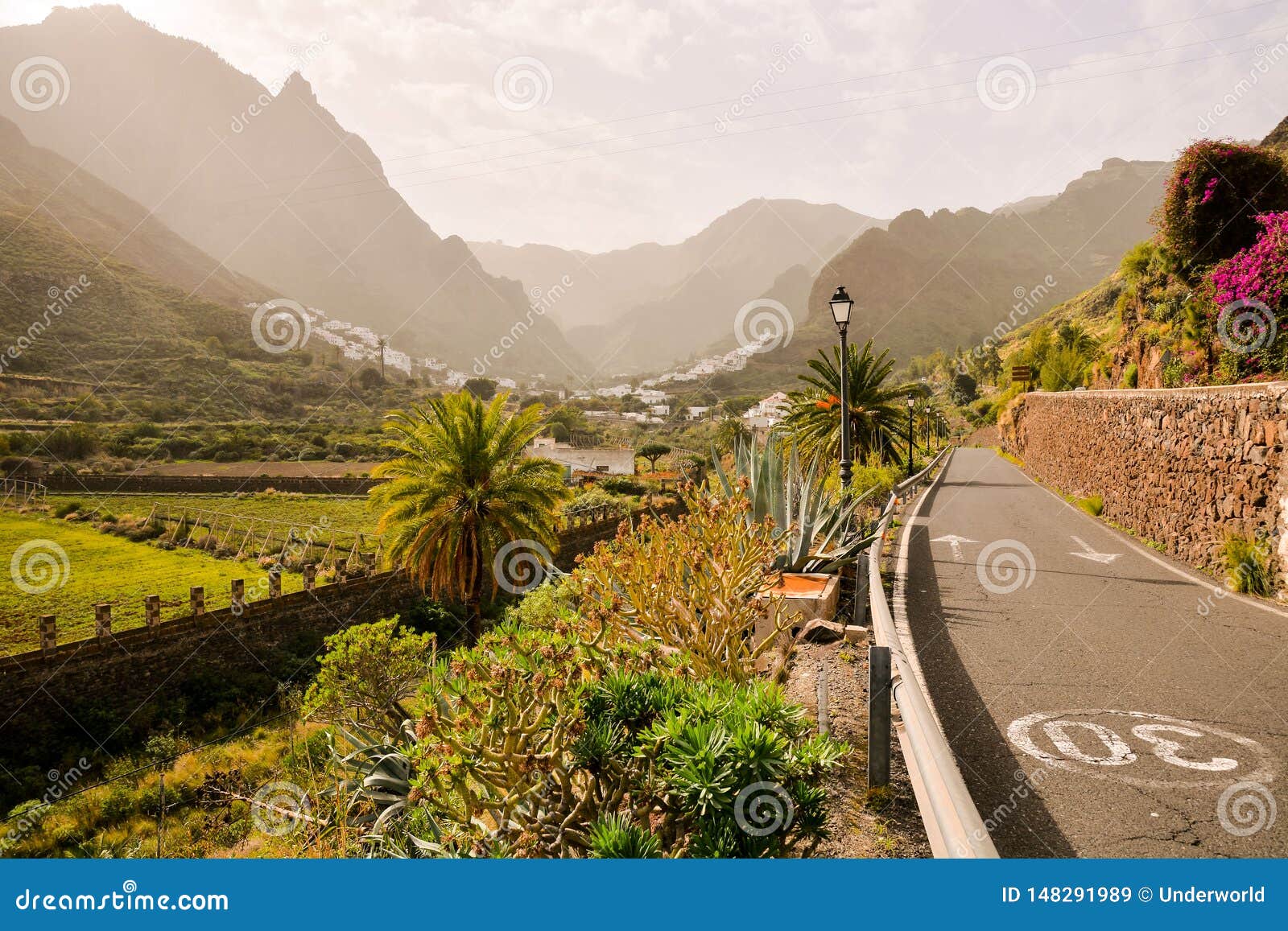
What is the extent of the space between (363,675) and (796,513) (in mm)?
6899

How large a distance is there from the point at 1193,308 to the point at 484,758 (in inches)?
724

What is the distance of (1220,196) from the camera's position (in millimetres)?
16156

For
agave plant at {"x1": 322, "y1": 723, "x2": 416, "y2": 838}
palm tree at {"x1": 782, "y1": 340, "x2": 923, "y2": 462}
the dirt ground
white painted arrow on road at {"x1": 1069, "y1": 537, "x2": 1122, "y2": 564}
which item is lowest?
agave plant at {"x1": 322, "y1": 723, "x2": 416, "y2": 838}

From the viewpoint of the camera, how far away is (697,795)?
2.63 metres

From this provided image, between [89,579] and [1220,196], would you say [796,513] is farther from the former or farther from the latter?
[89,579]

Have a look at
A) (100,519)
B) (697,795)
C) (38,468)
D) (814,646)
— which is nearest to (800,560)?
(814,646)

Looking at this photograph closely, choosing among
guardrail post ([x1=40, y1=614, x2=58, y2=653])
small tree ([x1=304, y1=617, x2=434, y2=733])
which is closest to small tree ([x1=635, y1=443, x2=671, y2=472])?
guardrail post ([x1=40, y1=614, x2=58, y2=653])

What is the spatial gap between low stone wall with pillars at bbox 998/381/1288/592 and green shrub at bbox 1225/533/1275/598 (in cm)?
Result: 10

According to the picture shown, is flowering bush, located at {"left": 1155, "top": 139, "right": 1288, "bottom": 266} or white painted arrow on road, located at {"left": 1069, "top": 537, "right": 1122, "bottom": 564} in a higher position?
flowering bush, located at {"left": 1155, "top": 139, "right": 1288, "bottom": 266}

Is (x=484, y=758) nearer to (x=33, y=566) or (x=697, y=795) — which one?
(x=697, y=795)

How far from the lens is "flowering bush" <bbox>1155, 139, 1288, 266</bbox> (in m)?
15.6

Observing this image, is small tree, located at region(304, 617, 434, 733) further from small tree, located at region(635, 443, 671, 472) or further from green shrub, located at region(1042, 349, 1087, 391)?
small tree, located at region(635, 443, 671, 472)

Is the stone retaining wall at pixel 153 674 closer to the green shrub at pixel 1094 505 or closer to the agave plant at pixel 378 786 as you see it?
the agave plant at pixel 378 786

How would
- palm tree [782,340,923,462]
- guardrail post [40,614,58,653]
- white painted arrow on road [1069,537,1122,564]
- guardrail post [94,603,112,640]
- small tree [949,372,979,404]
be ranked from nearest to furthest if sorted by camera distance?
white painted arrow on road [1069,537,1122,564] < palm tree [782,340,923,462] < guardrail post [40,614,58,653] < guardrail post [94,603,112,640] < small tree [949,372,979,404]
